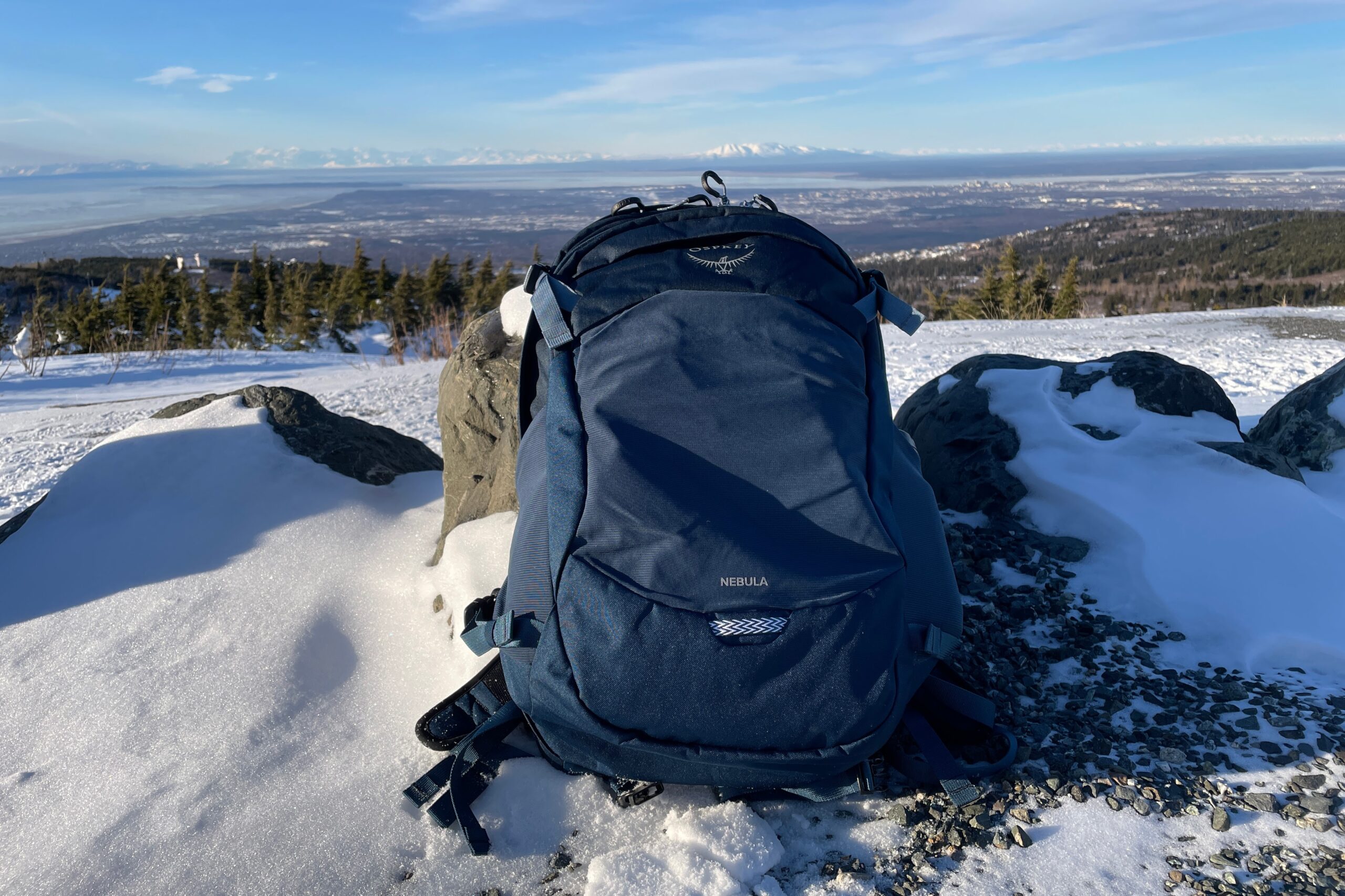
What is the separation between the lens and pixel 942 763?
181cm

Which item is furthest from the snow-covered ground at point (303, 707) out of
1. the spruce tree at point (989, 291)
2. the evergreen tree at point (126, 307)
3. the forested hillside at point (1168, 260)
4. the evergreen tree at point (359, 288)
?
the forested hillside at point (1168, 260)

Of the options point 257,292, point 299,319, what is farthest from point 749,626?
point 257,292

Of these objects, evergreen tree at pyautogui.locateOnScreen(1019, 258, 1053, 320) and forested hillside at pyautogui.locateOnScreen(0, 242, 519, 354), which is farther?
evergreen tree at pyautogui.locateOnScreen(1019, 258, 1053, 320)

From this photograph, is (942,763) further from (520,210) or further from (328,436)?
(520,210)

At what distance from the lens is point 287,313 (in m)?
25.9

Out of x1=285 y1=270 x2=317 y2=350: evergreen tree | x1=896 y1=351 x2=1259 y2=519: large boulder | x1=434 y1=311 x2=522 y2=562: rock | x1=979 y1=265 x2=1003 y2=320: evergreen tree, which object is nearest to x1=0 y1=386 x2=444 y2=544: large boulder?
x1=434 y1=311 x2=522 y2=562: rock

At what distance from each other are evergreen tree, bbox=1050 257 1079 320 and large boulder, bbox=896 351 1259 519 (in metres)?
22.9

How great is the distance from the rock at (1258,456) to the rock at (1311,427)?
22 cm

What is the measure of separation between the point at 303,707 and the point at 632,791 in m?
1.06

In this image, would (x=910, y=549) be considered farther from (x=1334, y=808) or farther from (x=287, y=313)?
(x=287, y=313)

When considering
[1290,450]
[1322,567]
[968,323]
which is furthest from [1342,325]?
[1322,567]

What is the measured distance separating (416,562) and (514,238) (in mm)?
68248

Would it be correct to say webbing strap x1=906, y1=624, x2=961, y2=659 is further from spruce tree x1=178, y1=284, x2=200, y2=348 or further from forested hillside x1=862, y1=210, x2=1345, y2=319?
forested hillside x1=862, y1=210, x2=1345, y2=319

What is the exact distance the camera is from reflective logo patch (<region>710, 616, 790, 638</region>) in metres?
1.65
